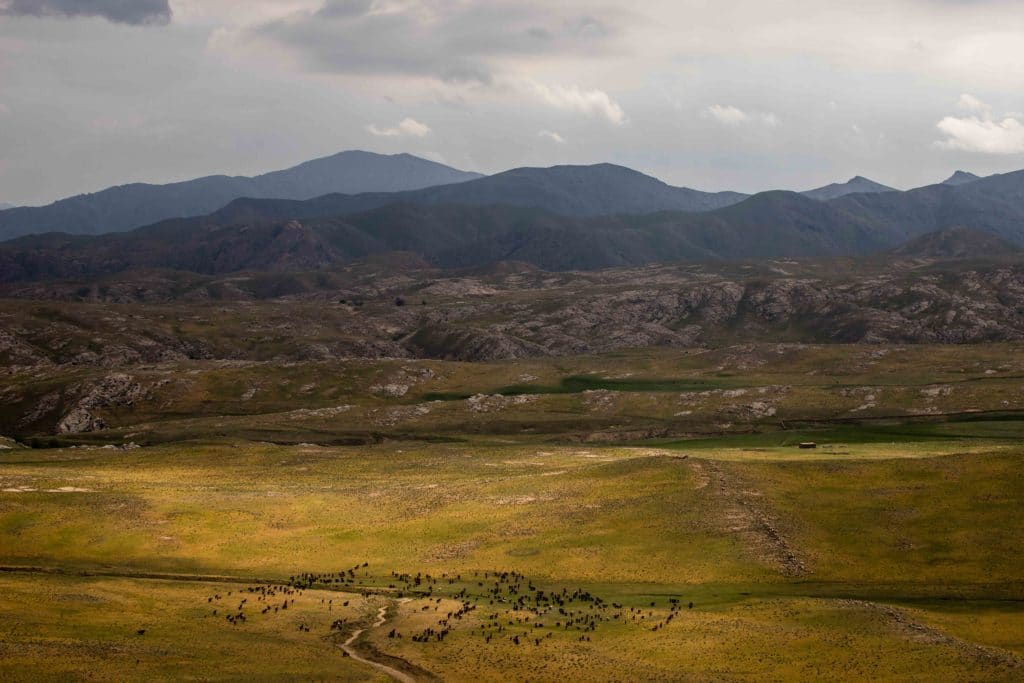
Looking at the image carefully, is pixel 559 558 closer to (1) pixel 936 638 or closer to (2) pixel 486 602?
(2) pixel 486 602

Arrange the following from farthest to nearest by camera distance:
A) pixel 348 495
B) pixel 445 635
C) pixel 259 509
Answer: pixel 348 495, pixel 259 509, pixel 445 635

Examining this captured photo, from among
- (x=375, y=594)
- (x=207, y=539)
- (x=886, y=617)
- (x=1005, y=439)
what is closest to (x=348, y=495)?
(x=207, y=539)

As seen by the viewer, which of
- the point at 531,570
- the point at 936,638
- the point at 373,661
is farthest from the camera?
the point at 531,570

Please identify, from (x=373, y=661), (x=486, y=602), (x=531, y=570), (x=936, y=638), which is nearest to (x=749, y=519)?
(x=531, y=570)

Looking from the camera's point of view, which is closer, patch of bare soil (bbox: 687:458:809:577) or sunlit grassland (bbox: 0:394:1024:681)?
sunlit grassland (bbox: 0:394:1024:681)

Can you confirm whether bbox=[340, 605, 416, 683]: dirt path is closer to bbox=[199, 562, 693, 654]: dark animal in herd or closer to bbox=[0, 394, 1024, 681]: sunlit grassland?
bbox=[0, 394, 1024, 681]: sunlit grassland

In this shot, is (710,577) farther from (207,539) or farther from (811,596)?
(207,539)

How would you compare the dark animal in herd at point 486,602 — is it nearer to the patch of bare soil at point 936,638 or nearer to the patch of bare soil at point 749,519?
the patch of bare soil at point 749,519

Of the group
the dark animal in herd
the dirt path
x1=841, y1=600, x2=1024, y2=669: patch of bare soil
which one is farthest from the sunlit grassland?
the dirt path

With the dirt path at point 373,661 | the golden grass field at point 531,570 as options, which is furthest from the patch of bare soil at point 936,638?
the dirt path at point 373,661

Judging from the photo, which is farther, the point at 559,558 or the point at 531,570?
the point at 559,558

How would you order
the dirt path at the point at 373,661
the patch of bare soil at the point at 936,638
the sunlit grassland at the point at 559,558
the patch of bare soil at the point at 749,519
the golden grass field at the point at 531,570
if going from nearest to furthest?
the patch of bare soil at the point at 936,638, the dirt path at the point at 373,661, the sunlit grassland at the point at 559,558, the golden grass field at the point at 531,570, the patch of bare soil at the point at 749,519
